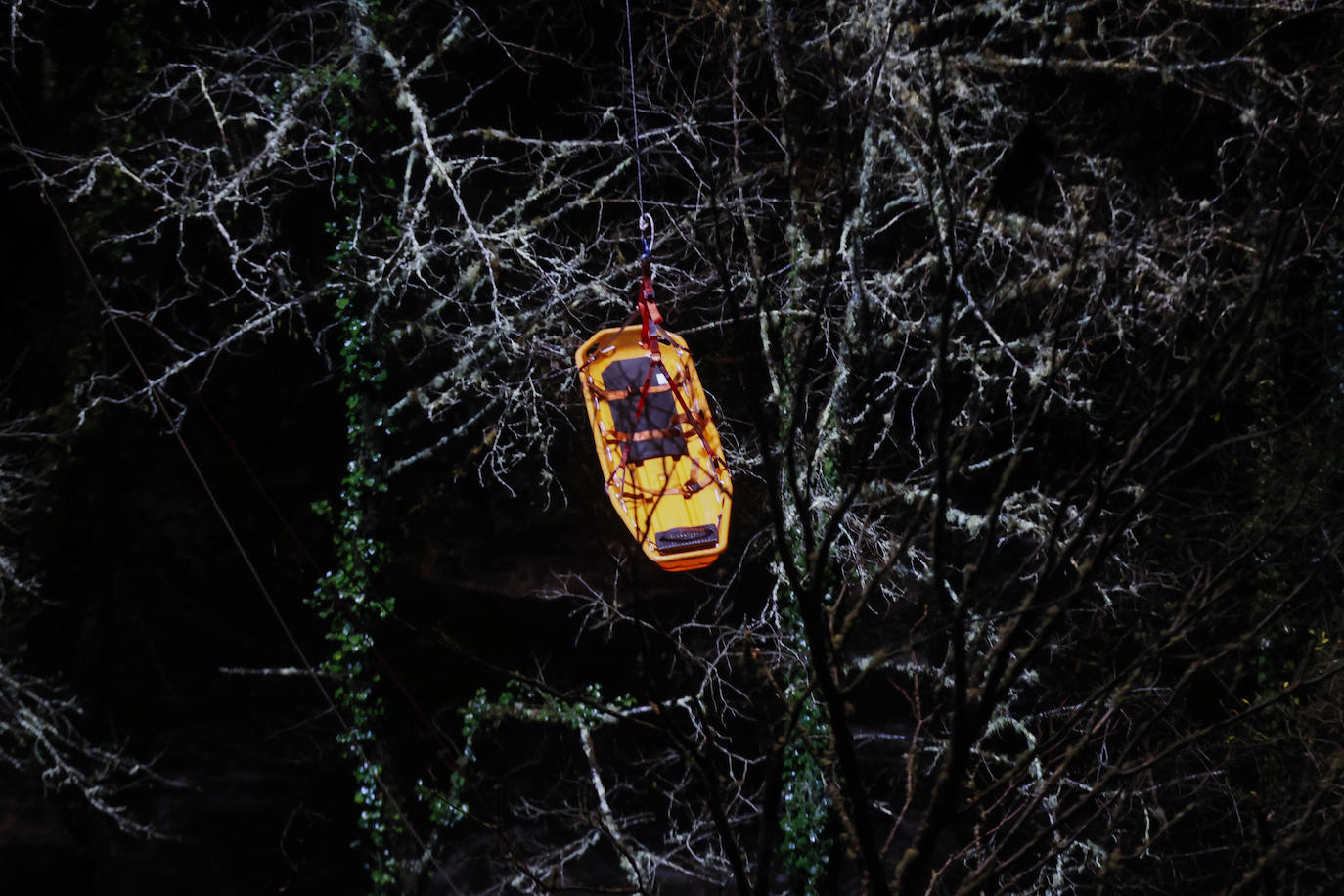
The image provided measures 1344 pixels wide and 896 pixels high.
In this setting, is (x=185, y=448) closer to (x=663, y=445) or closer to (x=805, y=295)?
(x=663, y=445)

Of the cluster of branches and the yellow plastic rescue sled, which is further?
the cluster of branches

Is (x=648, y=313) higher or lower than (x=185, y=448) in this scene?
lower

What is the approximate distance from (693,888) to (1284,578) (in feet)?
17.9

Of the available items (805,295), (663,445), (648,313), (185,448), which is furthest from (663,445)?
(805,295)

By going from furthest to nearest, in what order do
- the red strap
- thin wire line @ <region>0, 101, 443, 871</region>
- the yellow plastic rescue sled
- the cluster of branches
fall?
the cluster of branches
the yellow plastic rescue sled
the red strap
thin wire line @ <region>0, 101, 443, 871</region>

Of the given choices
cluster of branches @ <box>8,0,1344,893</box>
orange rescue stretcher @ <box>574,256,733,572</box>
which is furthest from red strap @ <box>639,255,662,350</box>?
cluster of branches @ <box>8,0,1344,893</box>

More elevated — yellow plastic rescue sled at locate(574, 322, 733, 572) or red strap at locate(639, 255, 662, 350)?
red strap at locate(639, 255, 662, 350)

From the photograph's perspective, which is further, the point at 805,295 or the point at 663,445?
the point at 805,295

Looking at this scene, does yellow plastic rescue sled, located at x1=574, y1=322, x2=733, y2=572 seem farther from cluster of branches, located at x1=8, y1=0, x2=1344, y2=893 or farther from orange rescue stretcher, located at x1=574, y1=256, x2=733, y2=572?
cluster of branches, located at x1=8, y1=0, x2=1344, y2=893

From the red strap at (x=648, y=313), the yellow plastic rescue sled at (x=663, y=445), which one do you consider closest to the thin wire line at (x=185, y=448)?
the yellow plastic rescue sled at (x=663, y=445)

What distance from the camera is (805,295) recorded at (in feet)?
27.5

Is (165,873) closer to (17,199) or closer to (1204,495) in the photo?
(17,199)

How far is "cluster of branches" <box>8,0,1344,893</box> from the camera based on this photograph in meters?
8.07

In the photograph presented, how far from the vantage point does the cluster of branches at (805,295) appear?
318 inches
